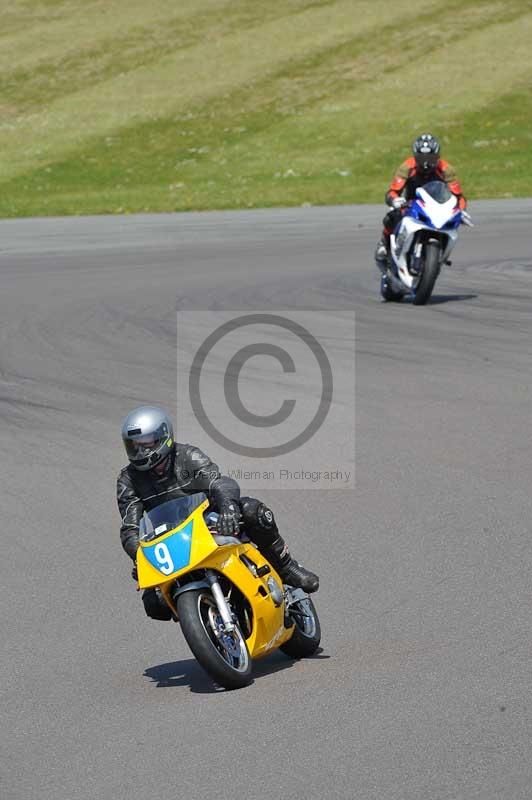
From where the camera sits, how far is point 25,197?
33812mm

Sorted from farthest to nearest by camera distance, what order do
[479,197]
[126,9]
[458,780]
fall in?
[126,9] → [479,197] → [458,780]

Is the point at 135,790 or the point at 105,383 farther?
the point at 105,383

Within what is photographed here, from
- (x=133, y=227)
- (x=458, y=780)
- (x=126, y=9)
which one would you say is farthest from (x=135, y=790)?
(x=126, y=9)

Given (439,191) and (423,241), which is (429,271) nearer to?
(423,241)

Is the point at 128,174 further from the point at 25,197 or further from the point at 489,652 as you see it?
the point at 489,652

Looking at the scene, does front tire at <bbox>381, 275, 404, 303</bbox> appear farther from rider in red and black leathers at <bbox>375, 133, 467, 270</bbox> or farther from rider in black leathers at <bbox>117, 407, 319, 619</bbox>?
rider in black leathers at <bbox>117, 407, 319, 619</bbox>

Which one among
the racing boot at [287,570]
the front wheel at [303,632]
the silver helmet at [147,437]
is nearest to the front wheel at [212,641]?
the front wheel at [303,632]

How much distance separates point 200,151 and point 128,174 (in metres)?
2.71

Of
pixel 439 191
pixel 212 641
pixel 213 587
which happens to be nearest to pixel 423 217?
pixel 439 191

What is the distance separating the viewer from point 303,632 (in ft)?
23.3

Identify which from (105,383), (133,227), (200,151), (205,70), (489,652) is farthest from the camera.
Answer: (205,70)

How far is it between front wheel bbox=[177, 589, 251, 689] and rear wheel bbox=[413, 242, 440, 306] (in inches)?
407

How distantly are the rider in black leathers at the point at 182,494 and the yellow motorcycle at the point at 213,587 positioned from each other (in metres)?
0.11

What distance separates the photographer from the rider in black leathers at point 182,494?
693 centimetres
